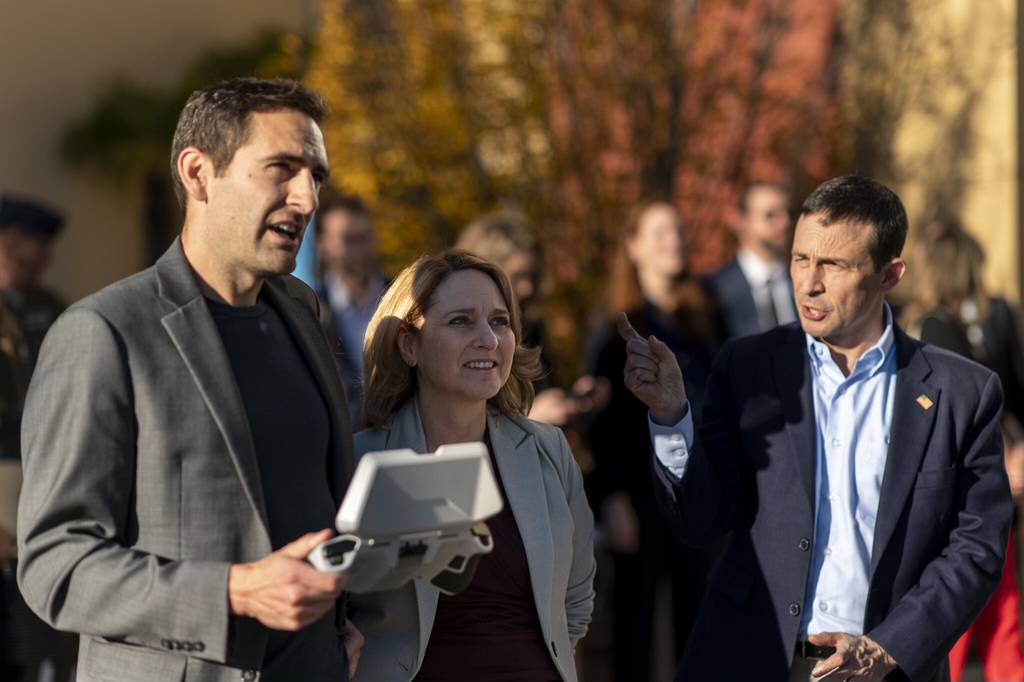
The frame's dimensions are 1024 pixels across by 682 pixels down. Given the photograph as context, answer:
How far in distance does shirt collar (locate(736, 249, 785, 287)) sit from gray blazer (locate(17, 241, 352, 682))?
4337 millimetres

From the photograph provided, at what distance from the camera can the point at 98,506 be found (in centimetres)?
275

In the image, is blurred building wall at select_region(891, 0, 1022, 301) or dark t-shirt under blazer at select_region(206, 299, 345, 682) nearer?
dark t-shirt under blazer at select_region(206, 299, 345, 682)

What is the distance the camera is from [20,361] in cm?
582

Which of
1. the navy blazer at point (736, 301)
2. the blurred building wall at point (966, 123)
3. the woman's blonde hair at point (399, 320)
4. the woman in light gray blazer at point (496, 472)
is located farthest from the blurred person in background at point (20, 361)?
the blurred building wall at point (966, 123)

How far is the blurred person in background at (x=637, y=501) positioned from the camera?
629cm

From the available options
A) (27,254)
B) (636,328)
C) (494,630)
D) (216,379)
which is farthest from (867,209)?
(27,254)

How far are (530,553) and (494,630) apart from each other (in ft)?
0.66

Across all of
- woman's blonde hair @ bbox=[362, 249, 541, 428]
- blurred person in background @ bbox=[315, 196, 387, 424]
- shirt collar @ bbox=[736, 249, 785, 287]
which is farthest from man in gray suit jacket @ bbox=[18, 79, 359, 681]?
shirt collar @ bbox=[736, 249, 785, 287]

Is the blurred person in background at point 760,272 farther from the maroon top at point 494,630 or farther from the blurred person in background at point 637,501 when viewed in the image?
the maroon top at point 494,630

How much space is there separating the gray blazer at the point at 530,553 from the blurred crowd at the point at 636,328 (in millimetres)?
1764

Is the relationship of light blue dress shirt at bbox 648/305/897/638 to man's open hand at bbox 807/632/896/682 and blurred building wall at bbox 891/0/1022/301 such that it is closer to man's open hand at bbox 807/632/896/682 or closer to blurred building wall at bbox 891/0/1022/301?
man's open hand at bbox 807/632/896/682

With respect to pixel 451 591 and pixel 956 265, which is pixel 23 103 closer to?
pixel 956 265

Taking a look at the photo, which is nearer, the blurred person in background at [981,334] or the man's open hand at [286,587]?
the man's open hand at [286,587]

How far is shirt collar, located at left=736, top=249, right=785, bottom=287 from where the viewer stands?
6.90 metres
